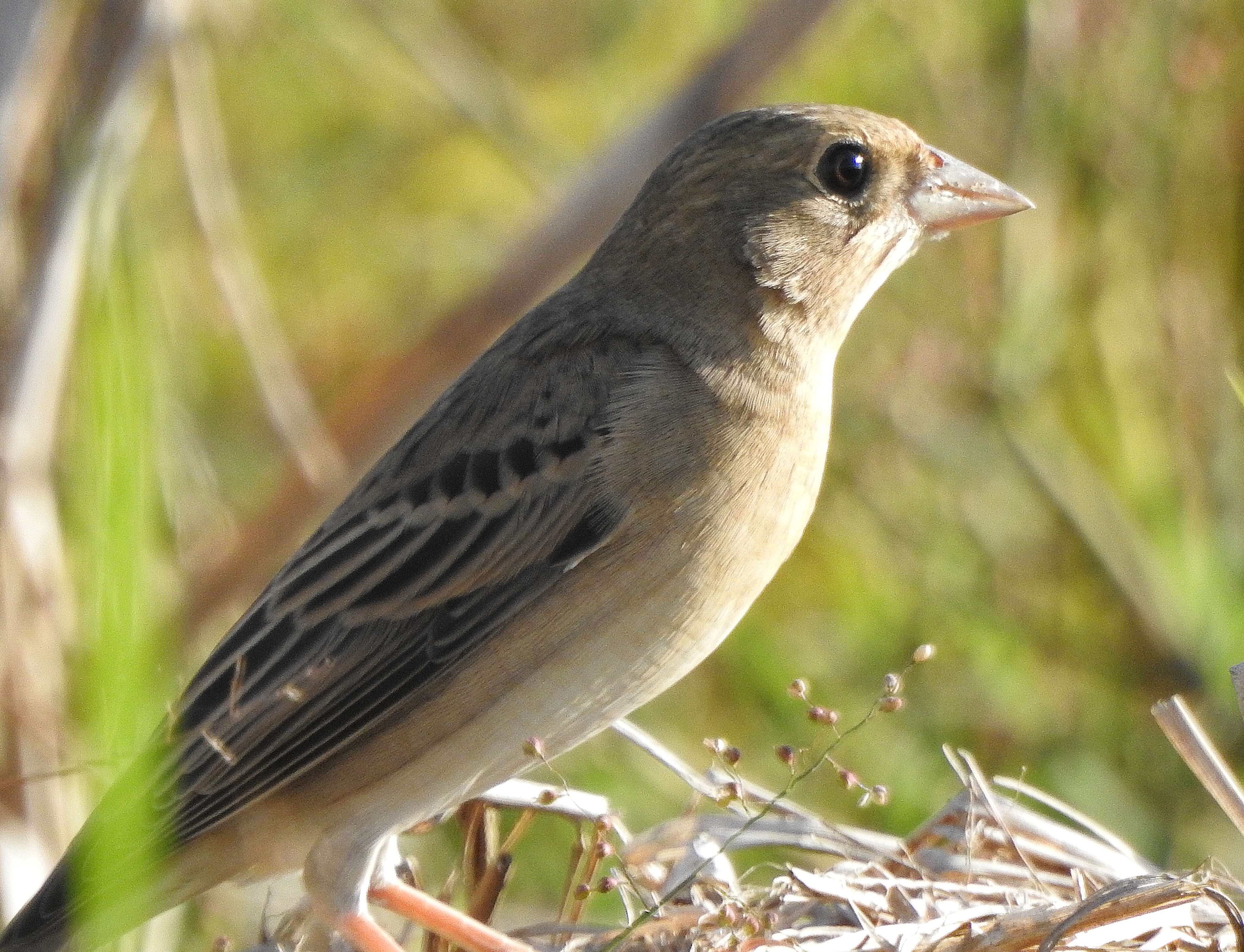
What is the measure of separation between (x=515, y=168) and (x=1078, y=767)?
308cm

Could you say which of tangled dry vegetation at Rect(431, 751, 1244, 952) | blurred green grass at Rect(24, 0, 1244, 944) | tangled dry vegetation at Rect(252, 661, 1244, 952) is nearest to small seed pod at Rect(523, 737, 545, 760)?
tangled dry vegetation at Rect(252, 661, 1244, 952)

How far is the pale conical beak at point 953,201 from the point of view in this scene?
173 inches

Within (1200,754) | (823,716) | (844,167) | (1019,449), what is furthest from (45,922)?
(1019,449)

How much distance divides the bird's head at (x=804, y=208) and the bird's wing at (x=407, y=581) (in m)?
0.38

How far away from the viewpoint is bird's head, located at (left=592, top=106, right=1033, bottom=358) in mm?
4293

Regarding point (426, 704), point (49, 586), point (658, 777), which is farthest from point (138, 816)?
point (658, 777)

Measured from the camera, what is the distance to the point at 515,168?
681 centimetres

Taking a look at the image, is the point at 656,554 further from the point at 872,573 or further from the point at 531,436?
the point at 872,573

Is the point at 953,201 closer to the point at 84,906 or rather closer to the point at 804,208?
the point at 804,208

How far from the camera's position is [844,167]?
4.32 m

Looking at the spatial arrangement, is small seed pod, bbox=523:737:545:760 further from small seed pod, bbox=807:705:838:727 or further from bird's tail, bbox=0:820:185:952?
bird's tail, bbox=0:820:185:952

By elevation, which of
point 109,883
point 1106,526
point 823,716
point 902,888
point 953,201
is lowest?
point 1106,526

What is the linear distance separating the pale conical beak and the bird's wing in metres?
0.89

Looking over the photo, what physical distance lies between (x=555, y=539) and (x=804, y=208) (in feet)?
3.50
